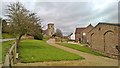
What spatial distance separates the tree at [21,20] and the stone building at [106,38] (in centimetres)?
878

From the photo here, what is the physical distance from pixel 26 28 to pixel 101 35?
1019 cm

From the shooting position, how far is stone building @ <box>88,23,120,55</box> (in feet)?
67.9

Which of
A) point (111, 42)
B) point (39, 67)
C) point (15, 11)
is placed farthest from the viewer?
point (15, 11)

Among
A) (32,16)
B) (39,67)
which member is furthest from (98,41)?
(39,67)

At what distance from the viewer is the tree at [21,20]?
23219 millimetres

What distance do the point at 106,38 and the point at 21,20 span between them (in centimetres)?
1152

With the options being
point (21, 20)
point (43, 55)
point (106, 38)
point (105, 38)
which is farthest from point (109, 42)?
point (21, 20)

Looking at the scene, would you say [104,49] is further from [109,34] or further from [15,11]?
[15,11]

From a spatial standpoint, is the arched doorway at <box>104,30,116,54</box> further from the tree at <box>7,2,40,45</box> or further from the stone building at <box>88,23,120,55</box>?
the tree at <box>7,2,40,45</box>

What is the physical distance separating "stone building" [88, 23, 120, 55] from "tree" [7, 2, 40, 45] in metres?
8.78

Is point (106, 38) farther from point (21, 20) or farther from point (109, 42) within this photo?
point (21, 20)

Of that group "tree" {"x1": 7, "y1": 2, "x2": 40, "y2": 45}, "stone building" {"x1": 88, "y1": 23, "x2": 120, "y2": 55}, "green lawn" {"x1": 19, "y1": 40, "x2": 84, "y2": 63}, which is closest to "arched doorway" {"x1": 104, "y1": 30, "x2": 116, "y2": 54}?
"stone building" {"x1": 88, "y1": 23, "x2": 120, "y2": 55}

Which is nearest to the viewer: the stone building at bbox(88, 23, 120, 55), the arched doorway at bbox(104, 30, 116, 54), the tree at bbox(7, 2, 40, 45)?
the stone building at bbox(88, 23, 120, 55)

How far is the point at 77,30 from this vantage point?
7738 centimetres
